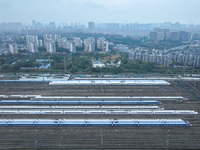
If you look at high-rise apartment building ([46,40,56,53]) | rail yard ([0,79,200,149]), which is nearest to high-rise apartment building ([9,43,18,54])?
high-rise apartment building ([46,40,56,53])

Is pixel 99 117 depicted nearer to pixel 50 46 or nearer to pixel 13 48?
pixel 50 46

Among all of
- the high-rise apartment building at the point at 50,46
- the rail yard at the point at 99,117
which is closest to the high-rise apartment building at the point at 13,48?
the high-rise apartment building at the point at 50,46

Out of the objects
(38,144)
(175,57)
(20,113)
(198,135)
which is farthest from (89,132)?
(175,57)

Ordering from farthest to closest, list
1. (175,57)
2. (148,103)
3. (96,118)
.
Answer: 1. (175,57)
2. (148,103)
3. (96,118)

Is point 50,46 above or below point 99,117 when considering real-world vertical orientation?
above

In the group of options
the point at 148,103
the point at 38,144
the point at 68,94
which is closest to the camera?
the point at 38,144

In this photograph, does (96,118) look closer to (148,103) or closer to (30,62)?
(148,103)

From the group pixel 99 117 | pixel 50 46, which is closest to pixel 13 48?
pixel 50 46

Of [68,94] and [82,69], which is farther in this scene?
[82,69]
